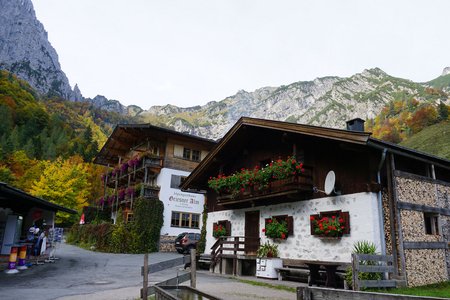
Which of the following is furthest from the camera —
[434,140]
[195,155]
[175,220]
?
[434,140]

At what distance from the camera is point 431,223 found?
1306cm

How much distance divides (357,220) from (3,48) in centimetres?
16097

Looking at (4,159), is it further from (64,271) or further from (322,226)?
(322,226)

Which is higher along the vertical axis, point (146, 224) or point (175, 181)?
point (175, 181)

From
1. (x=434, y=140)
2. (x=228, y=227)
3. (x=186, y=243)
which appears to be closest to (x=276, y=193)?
(x=228, y=227)

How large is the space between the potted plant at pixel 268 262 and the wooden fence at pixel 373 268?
409cm

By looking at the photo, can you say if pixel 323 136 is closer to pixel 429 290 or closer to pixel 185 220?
pixel 429 290

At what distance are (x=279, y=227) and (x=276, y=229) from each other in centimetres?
17

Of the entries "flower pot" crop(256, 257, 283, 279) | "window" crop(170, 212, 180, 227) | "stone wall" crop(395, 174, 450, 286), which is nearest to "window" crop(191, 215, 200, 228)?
"window" crop(170, 212, 180, 227)

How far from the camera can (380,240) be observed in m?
11.4

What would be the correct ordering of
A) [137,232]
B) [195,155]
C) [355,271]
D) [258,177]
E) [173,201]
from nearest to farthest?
[355,271], [258,177], [137,232], [173,201], [195,155]

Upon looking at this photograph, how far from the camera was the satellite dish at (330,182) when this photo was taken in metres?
12.8

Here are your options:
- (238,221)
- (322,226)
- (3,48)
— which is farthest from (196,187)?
(3,48)

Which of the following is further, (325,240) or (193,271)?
(325,240)
